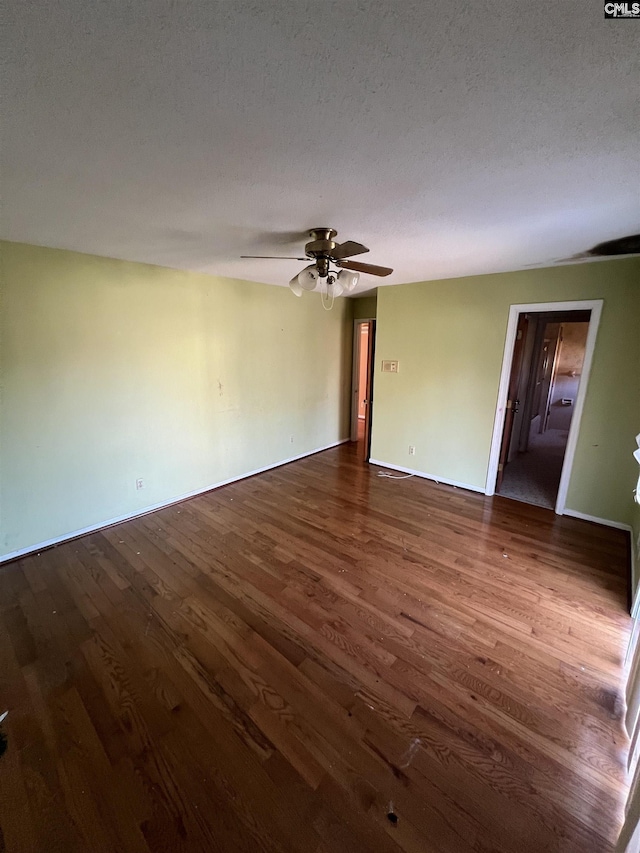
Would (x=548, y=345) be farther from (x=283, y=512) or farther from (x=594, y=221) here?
(x=283, y=512)

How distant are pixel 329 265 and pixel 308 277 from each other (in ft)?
0.56

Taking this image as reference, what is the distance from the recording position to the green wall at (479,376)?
2.85 meters

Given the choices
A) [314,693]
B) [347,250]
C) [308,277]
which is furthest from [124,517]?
[347,250]

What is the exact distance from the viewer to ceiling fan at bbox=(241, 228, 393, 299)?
203 cm

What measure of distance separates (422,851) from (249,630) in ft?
3.86

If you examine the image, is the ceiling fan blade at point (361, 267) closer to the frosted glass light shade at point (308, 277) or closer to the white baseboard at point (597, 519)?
the frosted glass light shade at point (308, 277)

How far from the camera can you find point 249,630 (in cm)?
197

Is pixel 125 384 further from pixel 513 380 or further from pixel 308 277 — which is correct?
pixel 513 380

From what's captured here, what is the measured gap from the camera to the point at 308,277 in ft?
7.28

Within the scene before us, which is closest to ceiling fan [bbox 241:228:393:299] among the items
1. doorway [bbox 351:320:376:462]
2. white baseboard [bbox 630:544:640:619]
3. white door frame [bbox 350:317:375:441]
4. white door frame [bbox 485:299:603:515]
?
white door frame [bbox 485:299:603:515]

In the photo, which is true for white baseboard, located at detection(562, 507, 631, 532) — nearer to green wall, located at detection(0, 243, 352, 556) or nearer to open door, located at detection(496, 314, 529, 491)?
open door, located at detection(496, 314, 529, 491)

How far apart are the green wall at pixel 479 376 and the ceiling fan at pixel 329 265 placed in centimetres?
176

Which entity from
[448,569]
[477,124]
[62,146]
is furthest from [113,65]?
[448,569]

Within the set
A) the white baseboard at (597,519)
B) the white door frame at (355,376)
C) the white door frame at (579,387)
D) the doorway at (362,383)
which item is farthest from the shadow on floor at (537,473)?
the white door frame at (355,376)
